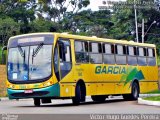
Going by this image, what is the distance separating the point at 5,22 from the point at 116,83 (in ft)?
98.3

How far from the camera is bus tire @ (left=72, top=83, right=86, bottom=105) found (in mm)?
24344

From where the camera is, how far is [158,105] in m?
23.0

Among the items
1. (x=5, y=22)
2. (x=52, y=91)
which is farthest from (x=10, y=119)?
(x=5, y=22)

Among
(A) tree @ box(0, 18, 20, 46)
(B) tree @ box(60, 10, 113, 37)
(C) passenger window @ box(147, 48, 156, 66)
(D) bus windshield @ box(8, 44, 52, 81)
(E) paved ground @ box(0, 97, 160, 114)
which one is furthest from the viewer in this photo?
(B) tree @ box(60, 10, 113, 37)

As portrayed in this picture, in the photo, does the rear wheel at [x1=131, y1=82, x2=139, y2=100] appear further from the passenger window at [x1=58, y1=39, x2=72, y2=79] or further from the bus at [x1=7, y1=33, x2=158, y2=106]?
the passenger window at [x1=58, y1=39, x2=72, y2=79]

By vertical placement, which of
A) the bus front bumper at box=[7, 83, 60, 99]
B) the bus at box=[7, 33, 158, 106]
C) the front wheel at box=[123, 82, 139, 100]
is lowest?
the front wheel at box=[123, 82, 139, 100]

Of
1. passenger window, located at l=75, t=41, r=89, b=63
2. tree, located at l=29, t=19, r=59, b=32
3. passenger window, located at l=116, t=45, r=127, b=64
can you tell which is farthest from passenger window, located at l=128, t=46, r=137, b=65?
tree, located at l=29, t=19, r=59, b=32

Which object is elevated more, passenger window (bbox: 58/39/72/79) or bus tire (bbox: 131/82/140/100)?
passenger window (bbox: 58/39/72/79)

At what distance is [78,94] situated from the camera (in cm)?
2438

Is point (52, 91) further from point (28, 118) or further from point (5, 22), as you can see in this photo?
point (5, 22)

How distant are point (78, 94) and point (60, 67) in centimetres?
164

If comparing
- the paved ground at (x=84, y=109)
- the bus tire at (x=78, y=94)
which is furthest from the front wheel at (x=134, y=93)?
the paved ground at (x=84, y=109)

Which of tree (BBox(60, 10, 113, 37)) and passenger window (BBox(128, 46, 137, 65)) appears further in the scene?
tree (BBox(60, 10, 113, 37))

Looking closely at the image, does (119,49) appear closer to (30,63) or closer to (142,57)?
(142,57)
